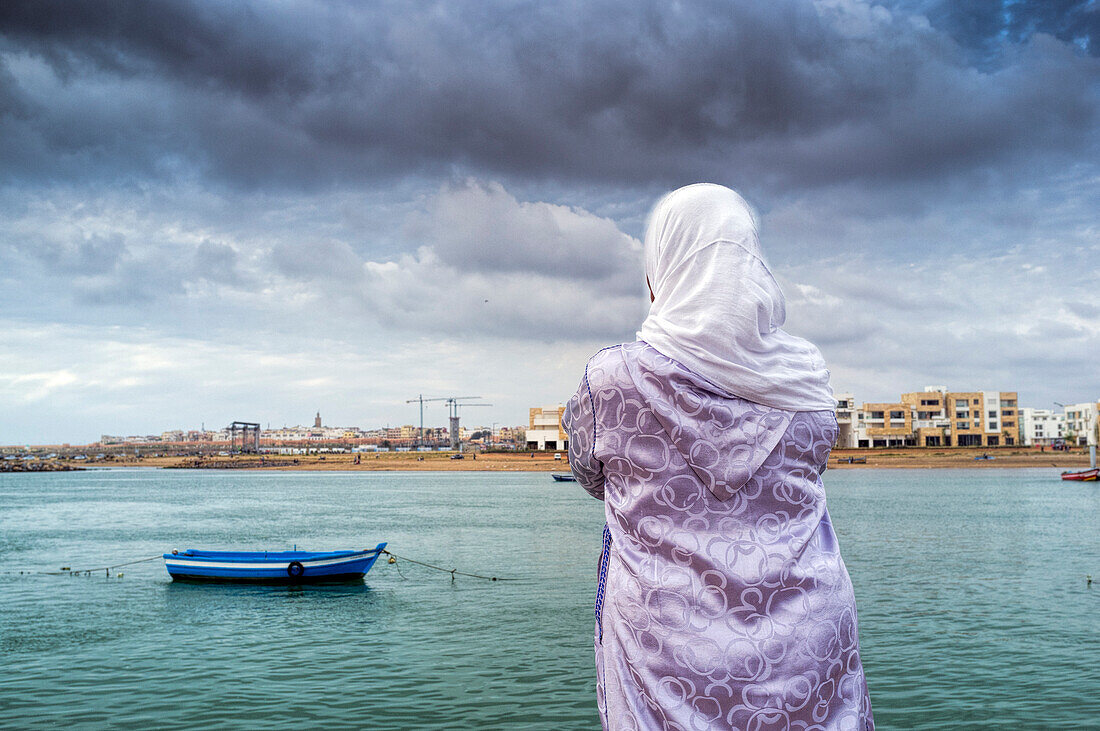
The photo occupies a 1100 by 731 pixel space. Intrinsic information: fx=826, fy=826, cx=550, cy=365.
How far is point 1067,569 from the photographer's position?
22391 mm

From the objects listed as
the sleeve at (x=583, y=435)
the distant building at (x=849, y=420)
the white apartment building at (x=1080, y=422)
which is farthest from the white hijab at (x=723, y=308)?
the white apartment building at (x=1080, y=422)

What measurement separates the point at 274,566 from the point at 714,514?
20.6 meters

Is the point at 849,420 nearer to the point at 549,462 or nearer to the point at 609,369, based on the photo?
the point at 549,462

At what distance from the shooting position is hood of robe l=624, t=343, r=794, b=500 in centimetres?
173

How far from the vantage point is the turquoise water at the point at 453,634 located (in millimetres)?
10219

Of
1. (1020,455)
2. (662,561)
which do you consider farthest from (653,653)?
(1020,455)

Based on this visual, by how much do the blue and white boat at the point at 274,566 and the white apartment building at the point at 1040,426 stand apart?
135679 millimetres

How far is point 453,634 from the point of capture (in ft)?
48.5

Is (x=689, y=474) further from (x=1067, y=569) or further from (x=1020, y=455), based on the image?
(x=1020, y=455)

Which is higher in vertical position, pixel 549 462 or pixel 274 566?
pixel 274 566

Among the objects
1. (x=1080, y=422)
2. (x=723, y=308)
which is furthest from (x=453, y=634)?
(x=1080, y=422)

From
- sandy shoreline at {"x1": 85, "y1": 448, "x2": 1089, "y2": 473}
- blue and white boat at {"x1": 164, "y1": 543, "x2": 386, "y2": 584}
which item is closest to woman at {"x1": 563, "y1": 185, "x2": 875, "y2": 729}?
blue and white boat at {"x1": 164, "y1": 543, "x2": 386, "y2": 584}

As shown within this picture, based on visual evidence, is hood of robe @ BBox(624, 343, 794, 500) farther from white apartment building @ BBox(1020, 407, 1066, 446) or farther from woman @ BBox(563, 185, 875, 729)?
white apartment building @ BBox(1020, 407, 1066, 446)

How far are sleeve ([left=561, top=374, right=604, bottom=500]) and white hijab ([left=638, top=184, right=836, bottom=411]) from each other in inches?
7.5
